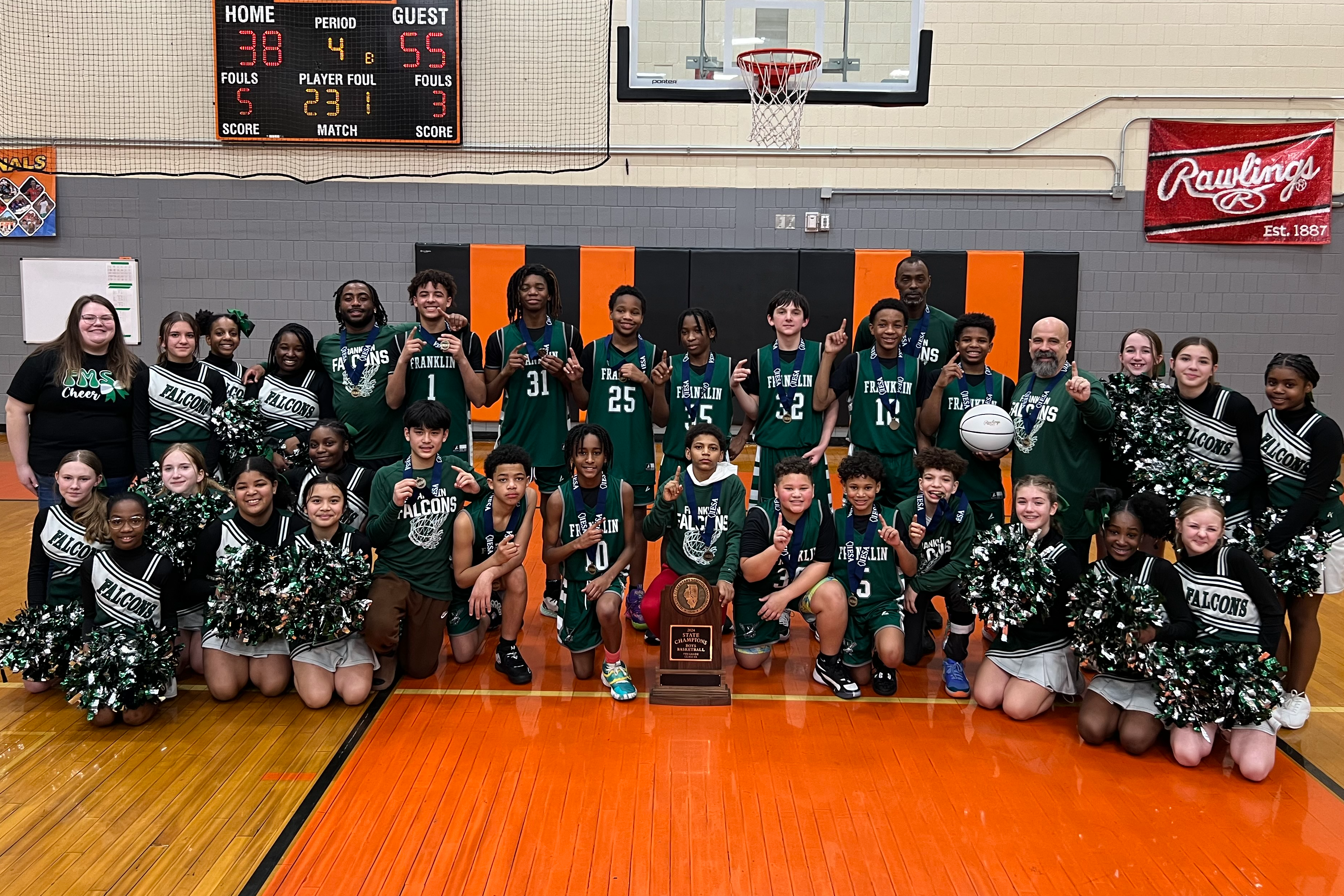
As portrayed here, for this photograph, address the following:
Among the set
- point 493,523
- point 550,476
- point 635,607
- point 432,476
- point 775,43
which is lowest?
point 635,607

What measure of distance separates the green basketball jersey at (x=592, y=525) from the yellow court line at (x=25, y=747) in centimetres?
236

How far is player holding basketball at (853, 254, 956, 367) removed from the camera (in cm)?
565

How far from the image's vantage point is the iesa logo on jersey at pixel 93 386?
4.76 meters

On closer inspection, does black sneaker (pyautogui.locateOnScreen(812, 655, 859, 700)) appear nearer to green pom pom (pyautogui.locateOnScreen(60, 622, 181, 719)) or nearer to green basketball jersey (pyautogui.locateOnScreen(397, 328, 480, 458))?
green basketball jersey (pyautogui.locateOnScreen(397, 328, 480, 458))

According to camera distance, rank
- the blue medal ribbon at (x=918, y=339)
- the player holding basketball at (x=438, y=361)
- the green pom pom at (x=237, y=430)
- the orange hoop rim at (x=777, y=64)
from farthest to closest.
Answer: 1. the orange hoop rim at (x=777, y=64)
2. the blue medal ribbon at (x=918, y=339)
3. the player holding basketball at (x=438, y=361)
4. the green pom pom at (x=237, y=430)

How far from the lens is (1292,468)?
14.5 feet

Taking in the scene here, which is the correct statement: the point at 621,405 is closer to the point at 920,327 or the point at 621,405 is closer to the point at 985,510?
the point at 920,327

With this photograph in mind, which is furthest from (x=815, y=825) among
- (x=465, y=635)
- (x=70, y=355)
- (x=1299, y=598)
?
(x=70, y=355)

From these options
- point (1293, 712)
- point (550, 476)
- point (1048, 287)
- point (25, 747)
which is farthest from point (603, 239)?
point (1293, 712)

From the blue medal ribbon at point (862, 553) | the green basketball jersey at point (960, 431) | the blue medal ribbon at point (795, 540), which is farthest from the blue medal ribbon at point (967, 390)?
the blue medal ribbon at point (795, 540)

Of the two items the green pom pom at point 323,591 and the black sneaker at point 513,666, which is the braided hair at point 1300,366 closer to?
the black sneaker at point 513,666

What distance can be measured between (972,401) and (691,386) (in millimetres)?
1592

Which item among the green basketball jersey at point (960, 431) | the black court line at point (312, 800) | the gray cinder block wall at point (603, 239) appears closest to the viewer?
the black court line at point (312, 800)

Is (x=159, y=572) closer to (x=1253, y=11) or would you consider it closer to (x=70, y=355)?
(x=70, y=355)
